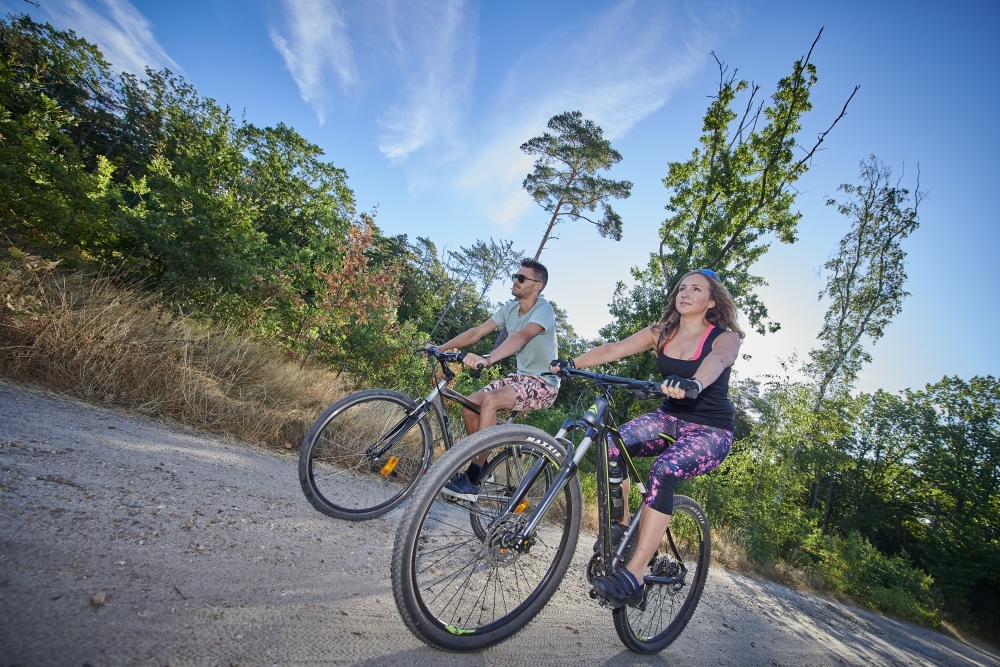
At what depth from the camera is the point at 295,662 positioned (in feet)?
4.86

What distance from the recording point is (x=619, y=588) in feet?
7.16

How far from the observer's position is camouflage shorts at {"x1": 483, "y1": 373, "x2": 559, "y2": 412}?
3.59 meters

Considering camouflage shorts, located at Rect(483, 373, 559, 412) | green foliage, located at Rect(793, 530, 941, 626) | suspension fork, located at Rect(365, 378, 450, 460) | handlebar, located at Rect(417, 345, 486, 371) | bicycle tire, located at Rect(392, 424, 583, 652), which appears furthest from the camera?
green foliage, located at Rect(793, 530, 941, 626)

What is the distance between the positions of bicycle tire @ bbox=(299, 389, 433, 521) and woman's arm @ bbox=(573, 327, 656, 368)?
1.40 metres

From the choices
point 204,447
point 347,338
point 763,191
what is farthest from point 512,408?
point 763,191

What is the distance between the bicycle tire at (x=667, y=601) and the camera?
2494 mm

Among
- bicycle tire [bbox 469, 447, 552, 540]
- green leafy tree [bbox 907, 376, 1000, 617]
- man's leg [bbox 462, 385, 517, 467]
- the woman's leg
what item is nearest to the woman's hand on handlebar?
man's leg [bbox 462, 385, 517, 467]

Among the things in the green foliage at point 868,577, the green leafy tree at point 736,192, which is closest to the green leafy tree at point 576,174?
the green leafy tree at point 736,192

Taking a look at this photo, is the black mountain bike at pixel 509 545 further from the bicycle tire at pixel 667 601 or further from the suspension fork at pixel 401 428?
the suspension fork at pixel 401 428

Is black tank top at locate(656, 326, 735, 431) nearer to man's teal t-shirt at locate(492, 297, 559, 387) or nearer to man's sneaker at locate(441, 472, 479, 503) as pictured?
man's teal t-shirt at locate(492, 297, 559, 387)

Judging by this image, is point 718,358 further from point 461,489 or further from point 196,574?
point 196,574

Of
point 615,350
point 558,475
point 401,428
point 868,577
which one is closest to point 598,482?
point 558,475

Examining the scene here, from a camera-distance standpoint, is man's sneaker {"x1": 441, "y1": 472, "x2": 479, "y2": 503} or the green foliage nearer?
man's sneaker {"x1": 441, "y1": 472, "x2": 479, "y2": 503}

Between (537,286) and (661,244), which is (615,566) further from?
(661,244)
